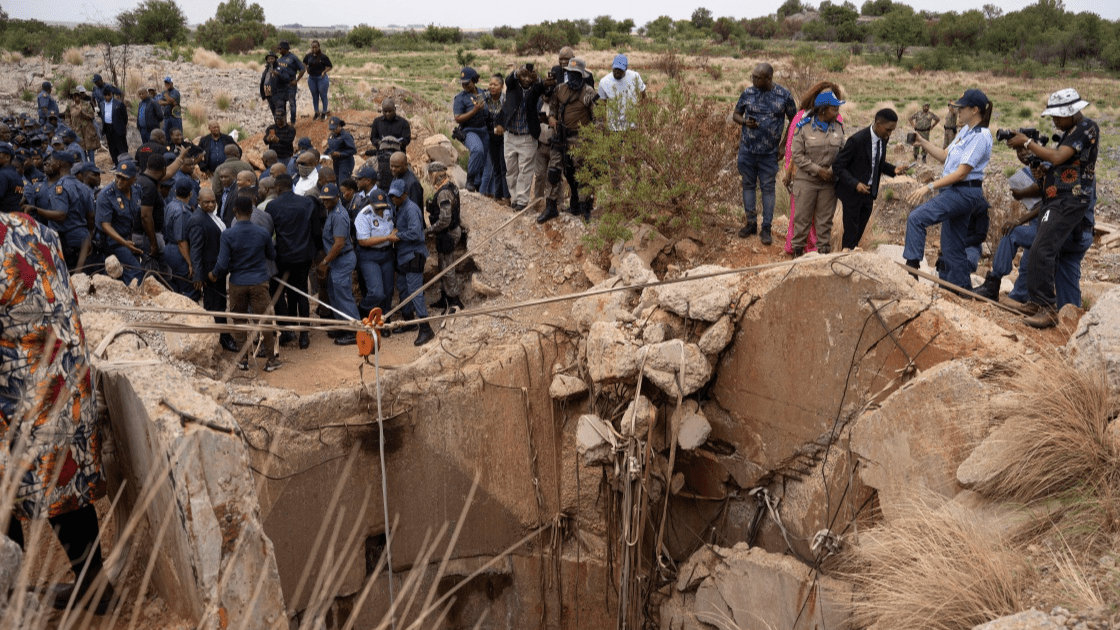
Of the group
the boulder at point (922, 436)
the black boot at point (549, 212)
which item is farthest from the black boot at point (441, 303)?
the boulder at point (922, 436)

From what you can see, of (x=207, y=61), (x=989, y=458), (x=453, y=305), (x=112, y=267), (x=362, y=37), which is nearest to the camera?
(x=989, y=458)

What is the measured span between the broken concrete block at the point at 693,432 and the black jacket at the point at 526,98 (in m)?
4.07

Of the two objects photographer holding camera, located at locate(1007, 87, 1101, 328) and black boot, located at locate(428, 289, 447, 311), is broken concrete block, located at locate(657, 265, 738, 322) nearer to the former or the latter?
photographer holding camera, located at locate(1007, 87, 1101, 328)

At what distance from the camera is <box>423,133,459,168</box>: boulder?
12555 millimetres

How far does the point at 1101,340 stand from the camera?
14.0 feet

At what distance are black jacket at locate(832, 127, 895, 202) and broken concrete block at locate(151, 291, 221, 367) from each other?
558 cm

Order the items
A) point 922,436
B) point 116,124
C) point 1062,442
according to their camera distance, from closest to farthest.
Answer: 1. point 1062,442
2. point 922,436
3. point 116,124

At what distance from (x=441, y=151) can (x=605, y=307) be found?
6.33 m

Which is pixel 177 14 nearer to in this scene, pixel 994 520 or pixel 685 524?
pixel 685 524

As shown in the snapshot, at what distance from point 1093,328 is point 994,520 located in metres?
1.21

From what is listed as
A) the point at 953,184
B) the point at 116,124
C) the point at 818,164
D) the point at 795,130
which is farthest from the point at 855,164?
the point at 116,124

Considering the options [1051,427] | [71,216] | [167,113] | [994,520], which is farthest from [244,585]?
[167,113]

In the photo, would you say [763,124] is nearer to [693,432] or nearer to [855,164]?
[855,164]

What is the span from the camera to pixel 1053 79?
35625 millimetres
